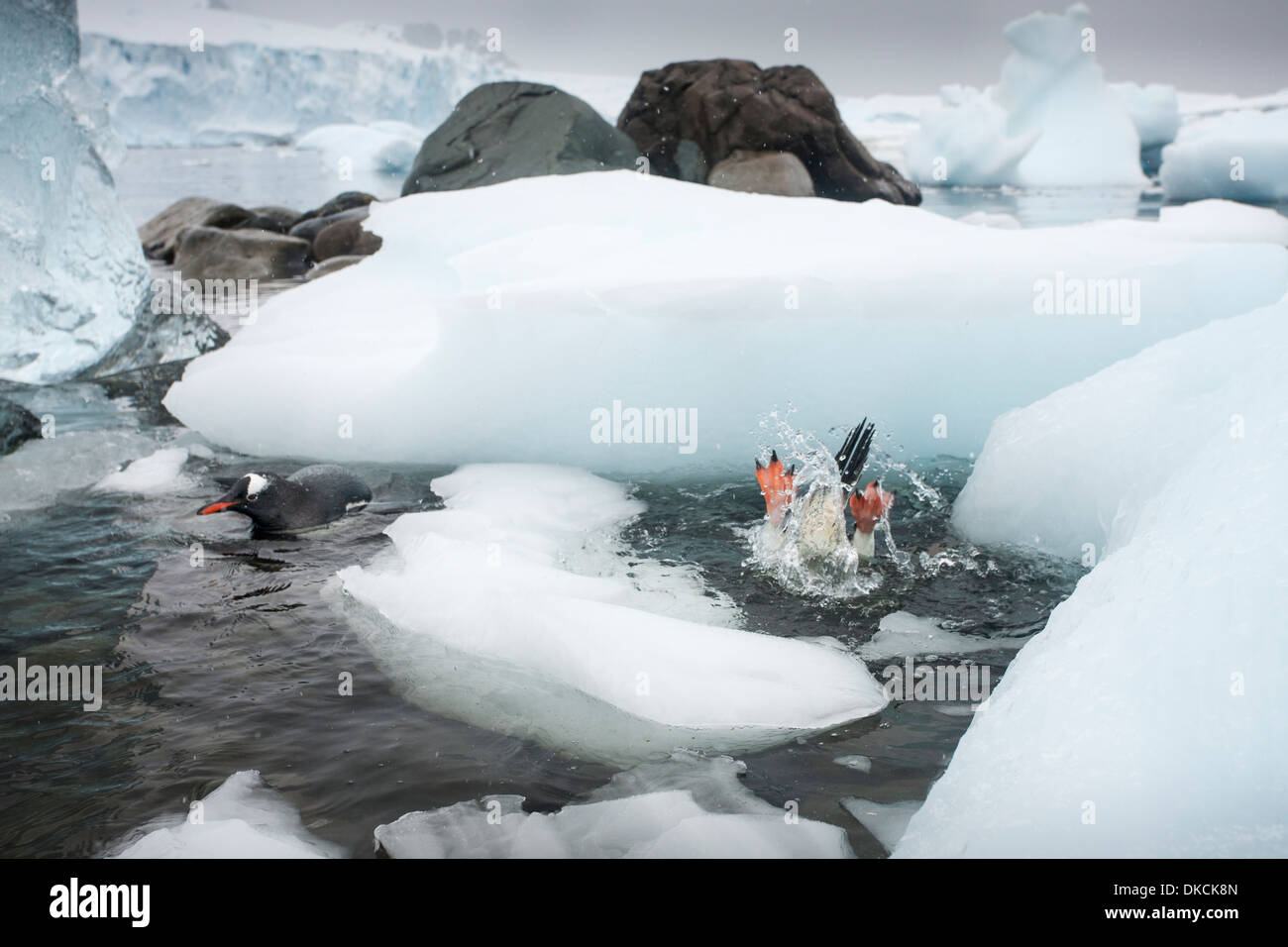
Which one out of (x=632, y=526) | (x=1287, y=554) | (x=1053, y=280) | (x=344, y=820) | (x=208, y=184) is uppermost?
(x=208, y=184)

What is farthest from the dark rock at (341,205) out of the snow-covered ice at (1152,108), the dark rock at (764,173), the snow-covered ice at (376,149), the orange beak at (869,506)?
the snow-covered ice at (1152,108)

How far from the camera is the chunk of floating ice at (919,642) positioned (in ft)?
11.6

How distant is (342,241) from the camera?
49.1 ft

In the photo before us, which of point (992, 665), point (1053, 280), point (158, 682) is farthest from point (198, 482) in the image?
point (1053, 280)

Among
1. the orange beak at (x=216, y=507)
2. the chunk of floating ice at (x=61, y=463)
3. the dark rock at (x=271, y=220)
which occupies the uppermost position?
the dark rock at (x=271, y=220)

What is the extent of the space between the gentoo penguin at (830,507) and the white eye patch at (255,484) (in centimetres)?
259

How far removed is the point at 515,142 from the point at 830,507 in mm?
10876

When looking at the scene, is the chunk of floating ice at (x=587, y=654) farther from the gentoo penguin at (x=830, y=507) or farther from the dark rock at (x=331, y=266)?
the dark rock at (x=331, y=266)

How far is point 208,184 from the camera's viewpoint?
3397cm

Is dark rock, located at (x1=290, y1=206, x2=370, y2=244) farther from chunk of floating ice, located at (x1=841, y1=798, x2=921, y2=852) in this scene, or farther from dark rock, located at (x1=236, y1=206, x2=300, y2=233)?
chunk of floating ice, located at (x1=841, y1=798, x2=921, y2=852)

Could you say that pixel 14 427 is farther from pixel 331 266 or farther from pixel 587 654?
pixel 331 266

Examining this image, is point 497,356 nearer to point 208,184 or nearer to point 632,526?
point 632,526

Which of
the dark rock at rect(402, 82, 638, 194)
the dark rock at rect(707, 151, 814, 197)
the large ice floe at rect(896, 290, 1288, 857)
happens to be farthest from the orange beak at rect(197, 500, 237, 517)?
the dark rock at rect(707, 151, 814, 197)
